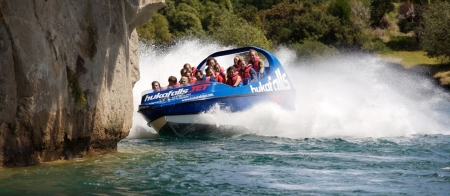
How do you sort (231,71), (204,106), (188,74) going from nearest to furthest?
(204,106)
(231,71)
(188,74)

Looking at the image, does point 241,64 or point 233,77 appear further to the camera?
point 241,64

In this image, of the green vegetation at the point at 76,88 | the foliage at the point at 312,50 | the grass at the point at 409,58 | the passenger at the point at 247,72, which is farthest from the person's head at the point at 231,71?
the foliage at the point at 312,50

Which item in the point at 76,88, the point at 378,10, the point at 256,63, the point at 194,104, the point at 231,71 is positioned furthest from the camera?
the point at 378,10

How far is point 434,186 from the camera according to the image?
35.0ft

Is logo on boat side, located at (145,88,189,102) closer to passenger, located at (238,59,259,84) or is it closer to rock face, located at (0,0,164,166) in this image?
passenger, located at (238,59,259,84)

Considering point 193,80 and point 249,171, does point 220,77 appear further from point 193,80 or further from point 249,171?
point 249,171

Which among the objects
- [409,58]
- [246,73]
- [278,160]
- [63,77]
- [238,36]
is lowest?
[278,160]

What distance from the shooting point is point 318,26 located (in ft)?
224

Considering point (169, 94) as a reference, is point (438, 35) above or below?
above

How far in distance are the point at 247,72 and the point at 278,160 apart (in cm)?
592

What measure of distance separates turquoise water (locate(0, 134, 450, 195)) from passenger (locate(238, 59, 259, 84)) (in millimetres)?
3026

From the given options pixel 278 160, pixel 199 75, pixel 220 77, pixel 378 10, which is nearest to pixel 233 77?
pixel 220 77

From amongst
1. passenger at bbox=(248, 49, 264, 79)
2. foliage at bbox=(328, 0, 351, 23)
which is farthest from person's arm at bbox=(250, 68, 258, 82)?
foliage at bbox=(328, 0, 351, 23)

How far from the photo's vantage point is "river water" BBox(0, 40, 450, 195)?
10.4 meters
